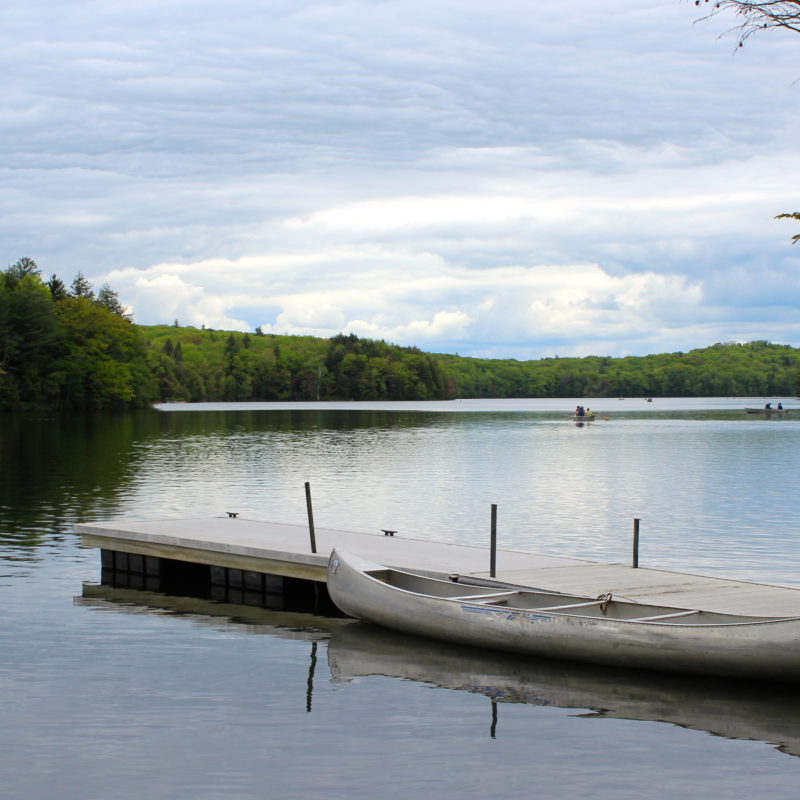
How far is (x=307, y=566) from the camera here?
55.3 ft

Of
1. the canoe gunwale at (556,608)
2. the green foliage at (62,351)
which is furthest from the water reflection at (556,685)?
the green foliage at (62,351)

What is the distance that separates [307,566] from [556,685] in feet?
18.5

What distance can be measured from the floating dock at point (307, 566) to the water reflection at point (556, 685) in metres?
1.40

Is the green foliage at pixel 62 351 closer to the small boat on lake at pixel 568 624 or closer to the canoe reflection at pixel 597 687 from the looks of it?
the small boat on lake at pixel 568 624

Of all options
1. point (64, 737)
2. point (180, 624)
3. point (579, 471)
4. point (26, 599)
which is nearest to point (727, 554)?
point (180, 624)

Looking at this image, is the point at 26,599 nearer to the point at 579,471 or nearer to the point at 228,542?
the point at 228,542

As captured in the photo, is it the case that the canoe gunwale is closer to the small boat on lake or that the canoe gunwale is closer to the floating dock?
the small boat on lake

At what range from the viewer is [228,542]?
18297 mm

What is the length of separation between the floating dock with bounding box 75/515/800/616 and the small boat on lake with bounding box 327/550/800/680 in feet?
2.72

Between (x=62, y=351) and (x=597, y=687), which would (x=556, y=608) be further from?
(x=62, y=351)

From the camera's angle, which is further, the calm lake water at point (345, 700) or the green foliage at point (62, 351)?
the green foliage at point (62, 351)

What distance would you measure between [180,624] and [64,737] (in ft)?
17.9

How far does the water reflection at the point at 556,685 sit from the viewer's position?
11.1m

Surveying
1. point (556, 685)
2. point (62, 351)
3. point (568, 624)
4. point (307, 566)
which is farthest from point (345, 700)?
point (62, 351)
